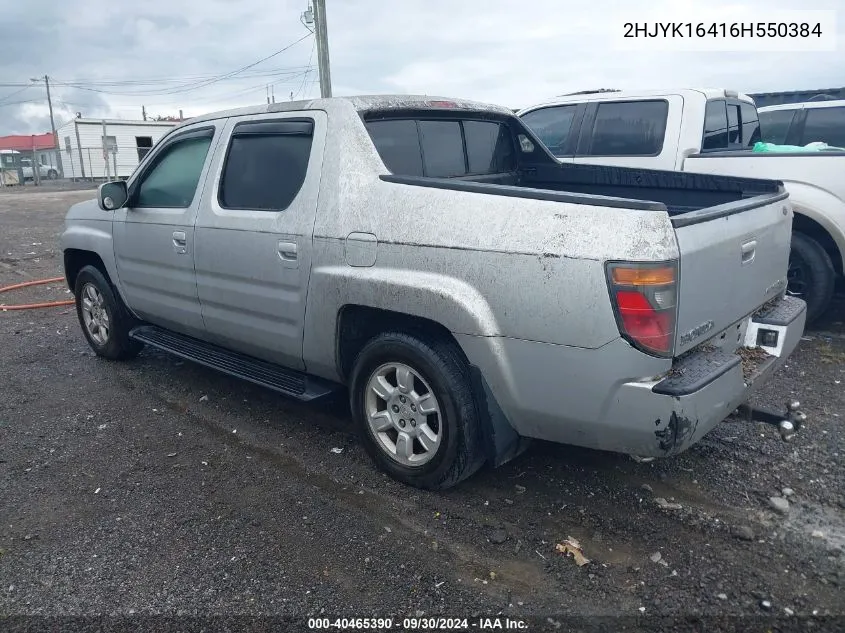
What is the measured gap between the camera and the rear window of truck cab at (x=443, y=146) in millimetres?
3740

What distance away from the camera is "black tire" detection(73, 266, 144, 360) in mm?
5398

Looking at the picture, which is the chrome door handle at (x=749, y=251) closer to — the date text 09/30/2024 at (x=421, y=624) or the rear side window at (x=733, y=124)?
the date text 09/30/2024 at (x=421, y=624)

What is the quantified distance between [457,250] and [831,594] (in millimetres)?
1971

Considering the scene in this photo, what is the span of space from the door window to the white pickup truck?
3727 millimetres

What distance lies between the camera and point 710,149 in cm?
650

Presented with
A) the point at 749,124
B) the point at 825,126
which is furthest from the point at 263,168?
the point at 825,126

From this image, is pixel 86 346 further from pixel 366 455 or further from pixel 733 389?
pixel 733 389

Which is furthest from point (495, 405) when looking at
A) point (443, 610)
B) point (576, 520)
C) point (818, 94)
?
point (818, 94)

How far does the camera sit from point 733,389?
118 inches

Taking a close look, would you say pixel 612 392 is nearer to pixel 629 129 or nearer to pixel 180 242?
pixel 180 242

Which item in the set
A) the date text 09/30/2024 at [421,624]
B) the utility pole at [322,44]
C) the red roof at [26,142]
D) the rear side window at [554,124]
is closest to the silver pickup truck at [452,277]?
the date text 09/30/2024 at [421,624]

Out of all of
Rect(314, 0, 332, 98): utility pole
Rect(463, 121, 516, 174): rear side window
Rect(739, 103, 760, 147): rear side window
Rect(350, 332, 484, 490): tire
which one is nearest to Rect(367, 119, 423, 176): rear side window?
Rect(463, 121, 516, 174): rear side window

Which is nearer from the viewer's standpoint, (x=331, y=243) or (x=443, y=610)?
(x=443, y=610)

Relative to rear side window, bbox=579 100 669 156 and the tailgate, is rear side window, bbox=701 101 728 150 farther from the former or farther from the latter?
the tailgate
